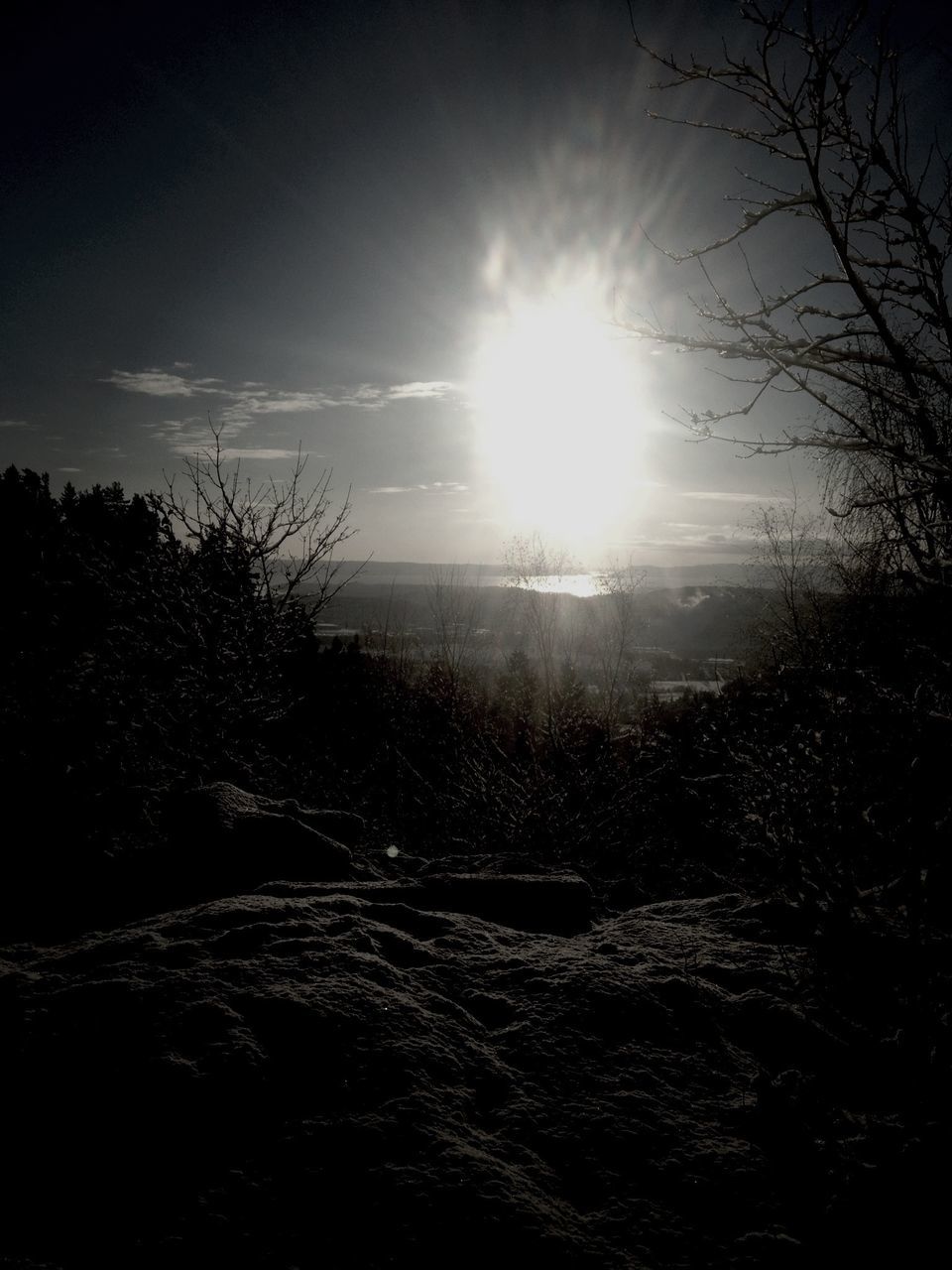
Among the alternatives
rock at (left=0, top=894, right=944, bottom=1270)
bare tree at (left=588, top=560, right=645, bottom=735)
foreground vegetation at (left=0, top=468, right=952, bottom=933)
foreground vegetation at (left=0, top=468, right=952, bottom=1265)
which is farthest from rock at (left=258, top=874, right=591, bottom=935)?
bare tree at (left=588, top=560, right=645, bottom=735)

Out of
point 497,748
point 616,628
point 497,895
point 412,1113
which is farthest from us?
point 616,628

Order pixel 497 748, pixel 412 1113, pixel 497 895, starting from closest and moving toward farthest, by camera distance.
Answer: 1. pixel 412 1113
2. pixel 497 895
3. pixel 497 748

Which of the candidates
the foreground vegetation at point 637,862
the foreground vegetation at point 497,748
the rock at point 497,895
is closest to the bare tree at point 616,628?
the foreground vegetation at point 497,748

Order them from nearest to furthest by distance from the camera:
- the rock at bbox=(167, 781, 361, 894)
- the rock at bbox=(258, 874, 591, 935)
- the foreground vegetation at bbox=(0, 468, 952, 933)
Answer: the foreground vegetation at bbox=(0, 468, 952, 933)
the rock at bbox=(258, 874, 591, 935)
the rock at bbox=(167, 781, 361, 894)

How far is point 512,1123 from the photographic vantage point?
67.8 inches

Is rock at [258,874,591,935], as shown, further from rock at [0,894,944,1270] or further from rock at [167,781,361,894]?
rock at [0,894,944,1270]

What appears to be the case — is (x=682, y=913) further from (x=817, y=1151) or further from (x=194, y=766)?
(x=194, y=766)

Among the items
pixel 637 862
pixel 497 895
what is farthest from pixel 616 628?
pixel 497 895

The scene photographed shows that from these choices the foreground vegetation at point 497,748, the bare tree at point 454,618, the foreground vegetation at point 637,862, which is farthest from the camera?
the bare tree at point 454,618

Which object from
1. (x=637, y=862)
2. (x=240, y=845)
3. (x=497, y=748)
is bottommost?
(x=637, y=862)

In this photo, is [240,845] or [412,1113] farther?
[240,845]

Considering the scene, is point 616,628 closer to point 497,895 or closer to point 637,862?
point 637,862

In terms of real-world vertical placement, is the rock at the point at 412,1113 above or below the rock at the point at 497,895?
above

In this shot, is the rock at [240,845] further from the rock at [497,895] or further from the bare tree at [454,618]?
the bare tree at [454,618]
